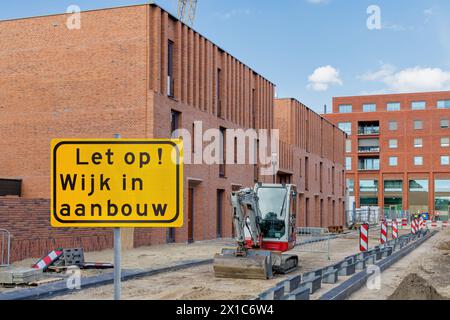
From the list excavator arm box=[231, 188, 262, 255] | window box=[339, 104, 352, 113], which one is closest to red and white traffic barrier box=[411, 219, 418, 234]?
excavator arm box=[231, 188, 262, 255]

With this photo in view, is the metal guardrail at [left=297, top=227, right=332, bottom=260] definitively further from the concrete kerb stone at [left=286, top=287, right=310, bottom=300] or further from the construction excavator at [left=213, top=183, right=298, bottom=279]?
the concrete kerb stone at [left=286, top=287, right=310, bottom=300]

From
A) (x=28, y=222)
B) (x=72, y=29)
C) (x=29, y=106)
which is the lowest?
(x=28, y=222)

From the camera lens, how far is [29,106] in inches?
1064

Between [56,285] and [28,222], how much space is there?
6413mm

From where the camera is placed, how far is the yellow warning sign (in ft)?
13.2

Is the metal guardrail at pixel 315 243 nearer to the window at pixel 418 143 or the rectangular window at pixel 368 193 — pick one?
the rectangular window at pixel 368 193

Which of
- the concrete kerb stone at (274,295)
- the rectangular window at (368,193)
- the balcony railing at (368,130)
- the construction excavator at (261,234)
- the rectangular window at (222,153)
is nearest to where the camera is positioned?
the concrete kerb stone at (274,295)

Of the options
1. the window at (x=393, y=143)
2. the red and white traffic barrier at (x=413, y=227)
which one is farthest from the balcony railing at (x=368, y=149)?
the red and white traffic barrier at (x=413, y=227)

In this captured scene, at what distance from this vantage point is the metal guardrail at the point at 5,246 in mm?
16625

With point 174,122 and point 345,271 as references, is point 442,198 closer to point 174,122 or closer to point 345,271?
point 174,122

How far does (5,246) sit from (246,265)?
7443 mm

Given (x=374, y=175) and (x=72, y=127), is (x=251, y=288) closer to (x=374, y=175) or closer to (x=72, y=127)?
(x=72, y=127)

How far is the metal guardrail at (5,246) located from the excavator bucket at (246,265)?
637cm
